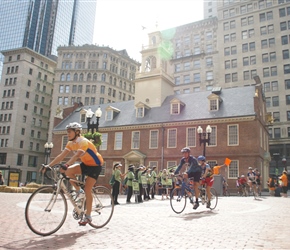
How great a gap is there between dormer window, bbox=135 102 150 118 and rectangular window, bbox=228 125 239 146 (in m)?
12.0

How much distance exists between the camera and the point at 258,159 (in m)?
29.8

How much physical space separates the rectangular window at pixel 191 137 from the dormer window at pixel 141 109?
7.37 m

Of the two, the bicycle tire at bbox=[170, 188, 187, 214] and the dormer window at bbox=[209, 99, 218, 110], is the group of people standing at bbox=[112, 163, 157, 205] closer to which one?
the bicycle tire at bbox=[170, 188, 187, 214]

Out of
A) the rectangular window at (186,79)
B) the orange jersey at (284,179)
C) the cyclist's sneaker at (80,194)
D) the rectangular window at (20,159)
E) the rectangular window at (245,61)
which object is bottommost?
the cyclist's sneaker at (80,194)

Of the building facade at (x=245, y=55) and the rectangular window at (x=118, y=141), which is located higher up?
the building facade at (x=245, y=55)

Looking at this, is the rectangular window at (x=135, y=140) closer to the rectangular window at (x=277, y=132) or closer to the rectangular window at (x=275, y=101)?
the rectangular window at (x=277, y=132)

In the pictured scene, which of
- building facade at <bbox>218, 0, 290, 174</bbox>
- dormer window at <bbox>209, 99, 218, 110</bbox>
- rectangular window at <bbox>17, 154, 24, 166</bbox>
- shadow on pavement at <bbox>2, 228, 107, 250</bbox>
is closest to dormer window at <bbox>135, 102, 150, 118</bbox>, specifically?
dormer window at <bbox>209, 99, 218, 110</bbox>

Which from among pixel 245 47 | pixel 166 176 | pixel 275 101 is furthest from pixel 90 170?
pixel 245 47

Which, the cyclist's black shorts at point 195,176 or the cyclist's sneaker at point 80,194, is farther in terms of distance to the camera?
the cyclist's black shorts at point 195,176

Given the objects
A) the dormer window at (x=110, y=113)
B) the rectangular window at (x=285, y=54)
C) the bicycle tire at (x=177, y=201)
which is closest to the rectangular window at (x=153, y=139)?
the dormer window at (x=110, y=113)

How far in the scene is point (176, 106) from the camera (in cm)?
A: 3612

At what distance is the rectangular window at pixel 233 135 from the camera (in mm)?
30669

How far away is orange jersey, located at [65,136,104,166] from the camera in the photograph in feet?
19.7

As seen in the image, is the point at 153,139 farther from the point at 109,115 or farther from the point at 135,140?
the point at 109,115
